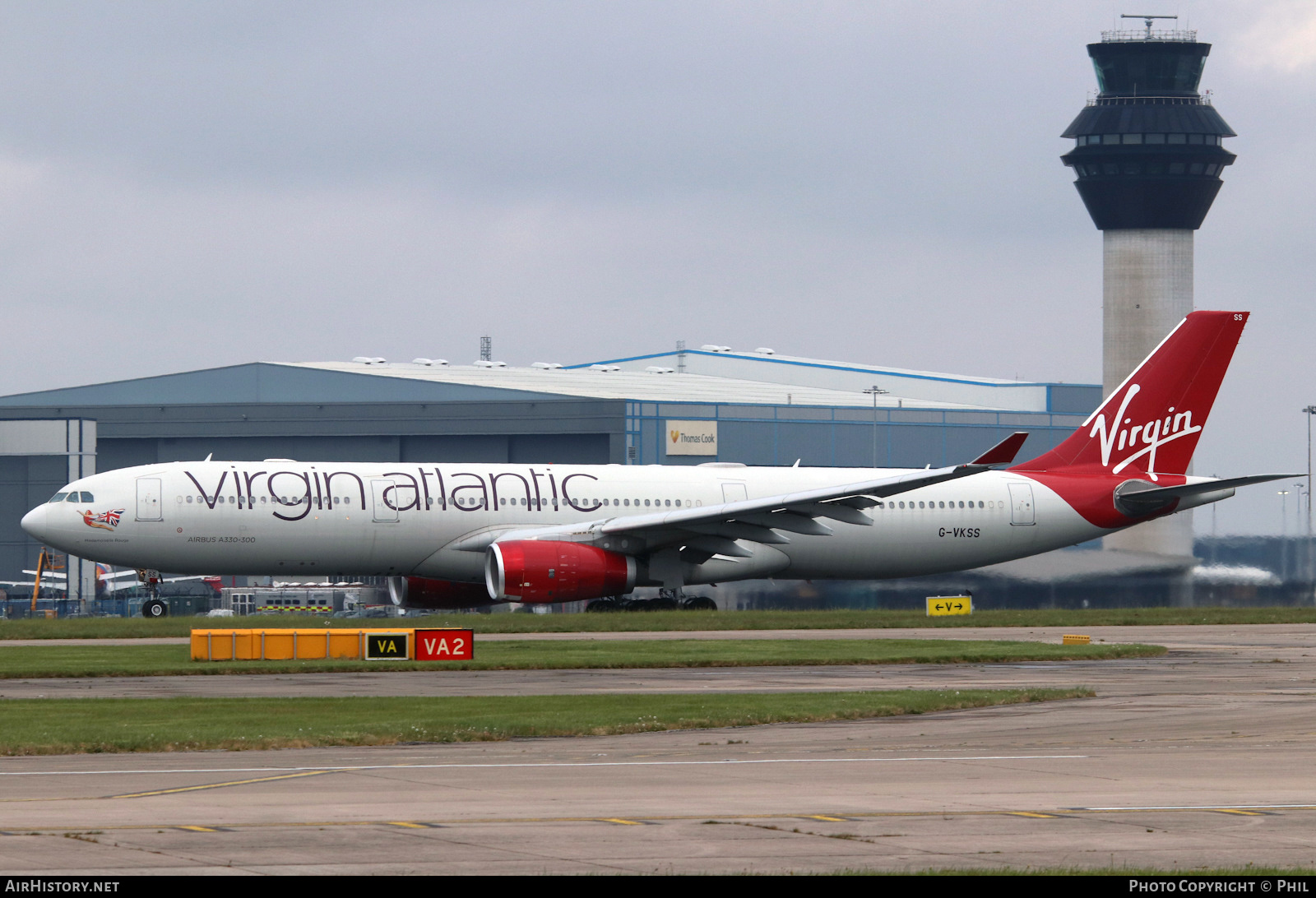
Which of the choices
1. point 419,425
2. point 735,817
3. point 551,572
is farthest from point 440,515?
point 419,425

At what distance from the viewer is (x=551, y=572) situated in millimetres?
44812

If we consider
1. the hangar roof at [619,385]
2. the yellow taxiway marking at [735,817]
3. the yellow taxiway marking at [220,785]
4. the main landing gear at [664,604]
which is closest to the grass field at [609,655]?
the main landing gear at [664,604]

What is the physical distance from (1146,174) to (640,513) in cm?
7775

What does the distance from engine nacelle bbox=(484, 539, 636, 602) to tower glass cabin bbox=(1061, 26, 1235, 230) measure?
262 feet

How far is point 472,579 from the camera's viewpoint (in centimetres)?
4784

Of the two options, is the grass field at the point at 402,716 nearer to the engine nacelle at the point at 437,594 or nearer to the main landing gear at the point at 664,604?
the main landing gear at the point at 664,604

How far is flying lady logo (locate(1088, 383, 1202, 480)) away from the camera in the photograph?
2060 inches

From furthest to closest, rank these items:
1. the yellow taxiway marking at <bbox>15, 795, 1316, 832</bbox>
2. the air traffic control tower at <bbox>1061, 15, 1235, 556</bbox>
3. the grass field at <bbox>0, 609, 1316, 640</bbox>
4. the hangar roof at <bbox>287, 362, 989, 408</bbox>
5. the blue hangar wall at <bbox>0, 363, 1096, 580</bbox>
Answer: the air traffic control tower at <bbox>1061, 15, 1235, 556</bbox>, the hangar roof at <bbox>287, 362, 989, 408</bbox>, the blue hangar wall at <bbox>0, 363, 1096, 580</bbox>, the grass field at <bbox>0, 609, 1316, 640</bbox>, the yellow taxiway marking at <bbox>15, 795, 1316, 832</bbox>

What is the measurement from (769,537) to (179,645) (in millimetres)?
17626

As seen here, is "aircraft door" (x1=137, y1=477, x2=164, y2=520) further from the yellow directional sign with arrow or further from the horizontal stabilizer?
the horizontal stabilizer

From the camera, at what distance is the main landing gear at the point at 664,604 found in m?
49.2

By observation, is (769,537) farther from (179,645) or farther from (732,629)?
(179,645)

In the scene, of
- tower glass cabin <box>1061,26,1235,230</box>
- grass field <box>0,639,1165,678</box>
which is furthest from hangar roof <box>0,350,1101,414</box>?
grass field <box>0,639,1165,678</box>

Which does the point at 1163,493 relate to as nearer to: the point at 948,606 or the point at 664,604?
the point at 948,606
